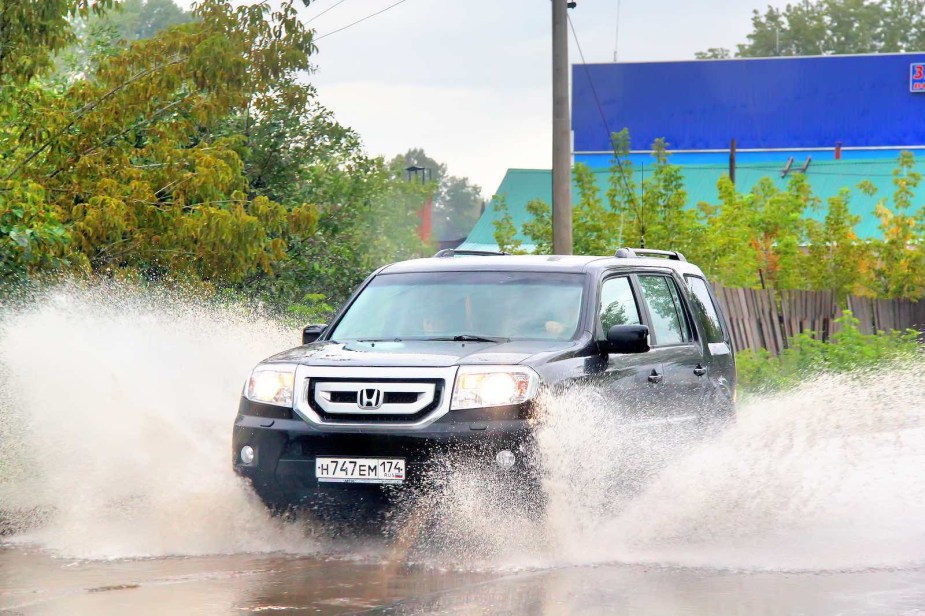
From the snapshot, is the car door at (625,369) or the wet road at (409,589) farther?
the car door at (625,369)

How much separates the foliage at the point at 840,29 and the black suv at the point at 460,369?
280ft

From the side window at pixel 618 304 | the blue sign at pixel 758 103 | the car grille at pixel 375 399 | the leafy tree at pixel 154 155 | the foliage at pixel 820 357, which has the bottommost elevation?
the foliage at pixel 820 357

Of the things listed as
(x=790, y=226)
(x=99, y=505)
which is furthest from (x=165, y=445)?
(x=790, y=226)

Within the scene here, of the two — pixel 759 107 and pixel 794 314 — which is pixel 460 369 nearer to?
pixel 794 314

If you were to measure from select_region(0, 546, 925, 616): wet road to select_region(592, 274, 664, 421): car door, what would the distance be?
122 cm

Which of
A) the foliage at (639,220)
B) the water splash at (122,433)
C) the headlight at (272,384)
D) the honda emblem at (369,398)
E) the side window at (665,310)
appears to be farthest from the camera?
the foliage at (639,220)

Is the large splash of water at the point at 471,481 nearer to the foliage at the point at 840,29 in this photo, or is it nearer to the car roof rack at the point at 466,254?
the car roof rack at the point at 466,254

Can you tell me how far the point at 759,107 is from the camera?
2034 inches

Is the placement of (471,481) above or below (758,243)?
below

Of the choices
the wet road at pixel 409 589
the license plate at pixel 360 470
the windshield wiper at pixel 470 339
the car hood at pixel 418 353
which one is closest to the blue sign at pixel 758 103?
the windshield wiper at pixel 470 339

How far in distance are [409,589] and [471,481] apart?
0.82 meters

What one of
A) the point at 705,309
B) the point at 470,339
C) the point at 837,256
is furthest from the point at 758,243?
the point at 470,339

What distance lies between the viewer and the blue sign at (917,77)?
5078 centimetres

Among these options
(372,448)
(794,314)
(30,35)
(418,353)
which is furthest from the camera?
(794,314)
